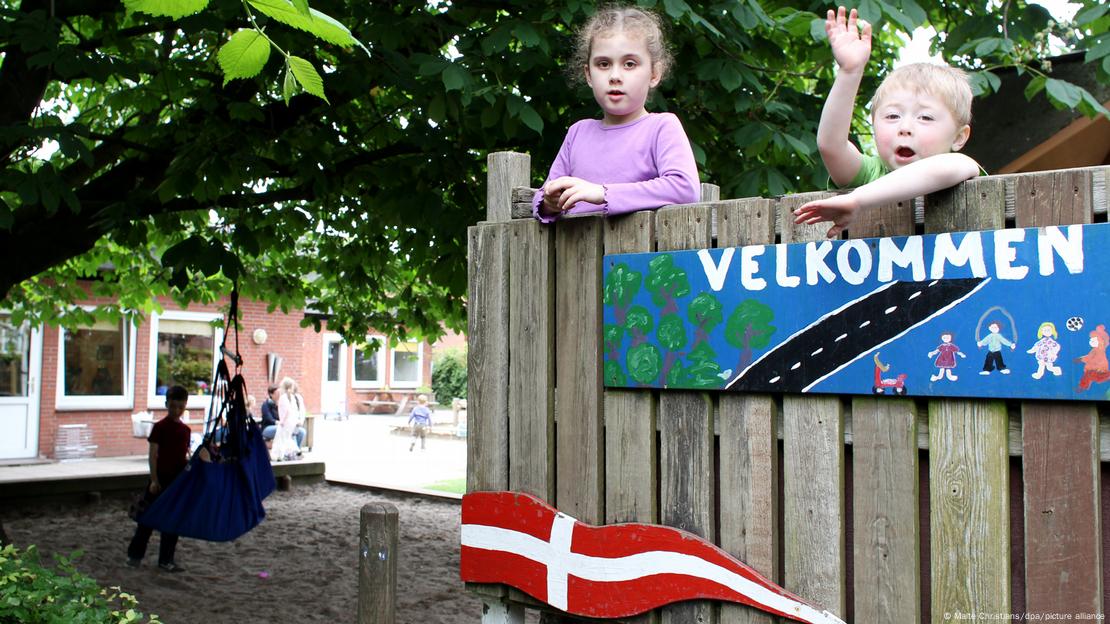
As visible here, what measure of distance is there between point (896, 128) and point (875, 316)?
0.49 m

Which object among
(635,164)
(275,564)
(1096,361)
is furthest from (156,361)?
(1096,361)

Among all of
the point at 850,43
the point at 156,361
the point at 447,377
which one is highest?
the point at 850,43

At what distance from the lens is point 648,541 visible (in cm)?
281

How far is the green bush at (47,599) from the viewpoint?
3480 mm

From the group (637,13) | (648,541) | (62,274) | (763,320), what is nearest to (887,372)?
(763,320)

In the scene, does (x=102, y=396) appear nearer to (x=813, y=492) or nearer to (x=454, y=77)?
(x=454, y=77)

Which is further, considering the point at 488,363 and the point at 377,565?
the point at 377,565

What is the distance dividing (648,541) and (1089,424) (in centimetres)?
118

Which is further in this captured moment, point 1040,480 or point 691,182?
point 691,182

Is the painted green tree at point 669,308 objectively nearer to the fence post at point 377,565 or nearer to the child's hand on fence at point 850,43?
the child's hand on fence at point 850,43

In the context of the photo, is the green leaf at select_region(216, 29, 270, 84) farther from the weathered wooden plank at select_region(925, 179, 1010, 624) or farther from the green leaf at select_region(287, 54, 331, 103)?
the weathered wooden plank at select_region(925, 179, 1010, 624)

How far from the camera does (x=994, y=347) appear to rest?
2.24 meters

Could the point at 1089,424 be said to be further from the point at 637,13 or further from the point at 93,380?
the point at 93,380

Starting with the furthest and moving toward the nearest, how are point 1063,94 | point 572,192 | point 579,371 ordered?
point 1063,94, point 579,371, point 572,192
